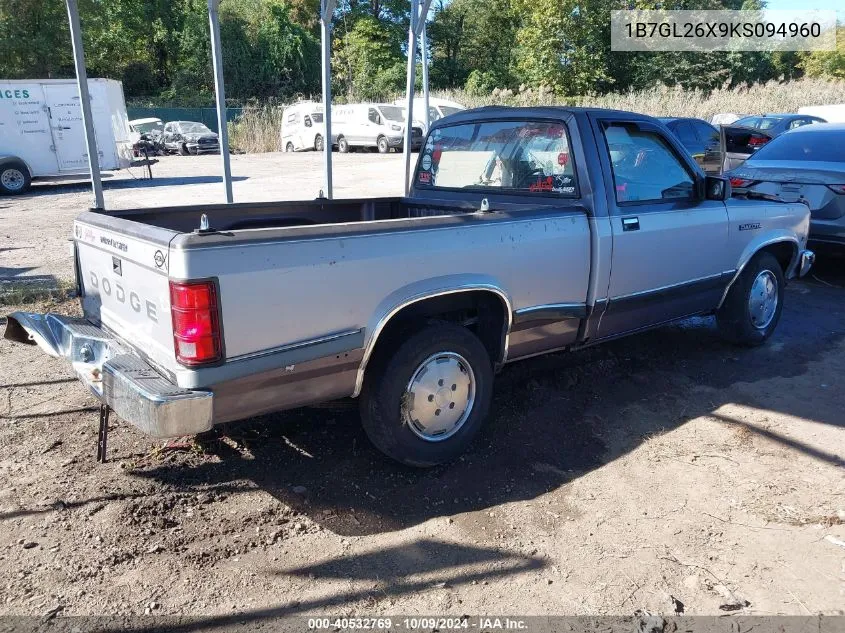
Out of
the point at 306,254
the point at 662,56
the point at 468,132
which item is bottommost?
the point at 306,254

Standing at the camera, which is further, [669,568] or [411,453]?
[411,453]

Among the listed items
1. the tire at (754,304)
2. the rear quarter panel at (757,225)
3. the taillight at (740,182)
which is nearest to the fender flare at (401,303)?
the rear quarter panel at (757,225)

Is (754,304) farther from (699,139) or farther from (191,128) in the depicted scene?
(191,128)

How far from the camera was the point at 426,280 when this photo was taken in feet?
11.0

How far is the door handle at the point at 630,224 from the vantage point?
4238 mm

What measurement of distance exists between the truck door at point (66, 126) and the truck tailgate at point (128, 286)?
50.5ft

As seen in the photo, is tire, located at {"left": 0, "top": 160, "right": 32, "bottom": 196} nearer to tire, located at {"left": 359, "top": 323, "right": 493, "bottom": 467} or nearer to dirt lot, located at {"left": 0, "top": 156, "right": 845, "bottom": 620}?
dirt lot, located at {"left": 0, "top": 156, "right": 845, "bottom": 620}

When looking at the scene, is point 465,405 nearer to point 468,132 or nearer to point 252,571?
point 252,571

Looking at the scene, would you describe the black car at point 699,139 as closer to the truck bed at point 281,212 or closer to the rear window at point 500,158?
the rear window at point 500,158

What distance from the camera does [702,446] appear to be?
4043 mm

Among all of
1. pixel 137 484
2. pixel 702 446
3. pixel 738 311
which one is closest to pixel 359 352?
pixel 137 484

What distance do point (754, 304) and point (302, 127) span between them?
2727 centimetres

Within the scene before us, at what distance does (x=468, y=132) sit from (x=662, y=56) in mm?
42104

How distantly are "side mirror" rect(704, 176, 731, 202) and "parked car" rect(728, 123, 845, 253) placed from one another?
2.34 metres
